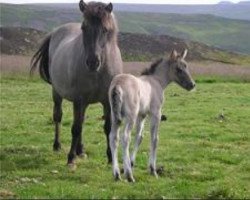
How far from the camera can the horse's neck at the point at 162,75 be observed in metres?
11.5

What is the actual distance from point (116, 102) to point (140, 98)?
55 cm

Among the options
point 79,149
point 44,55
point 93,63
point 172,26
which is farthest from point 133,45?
point 172,26

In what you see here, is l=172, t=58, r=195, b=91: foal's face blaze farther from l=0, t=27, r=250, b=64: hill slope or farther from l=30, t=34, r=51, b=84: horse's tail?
l=0, t=27, r=250, b=64: hill slope

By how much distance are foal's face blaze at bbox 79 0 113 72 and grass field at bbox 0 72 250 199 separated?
7.30ft

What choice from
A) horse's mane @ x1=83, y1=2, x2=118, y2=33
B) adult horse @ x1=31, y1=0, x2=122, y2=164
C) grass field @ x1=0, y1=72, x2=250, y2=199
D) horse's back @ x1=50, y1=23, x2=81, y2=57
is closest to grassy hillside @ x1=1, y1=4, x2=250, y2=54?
grass field @ x1=0, y1=72, x2=250, y2=199

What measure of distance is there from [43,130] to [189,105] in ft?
29.3

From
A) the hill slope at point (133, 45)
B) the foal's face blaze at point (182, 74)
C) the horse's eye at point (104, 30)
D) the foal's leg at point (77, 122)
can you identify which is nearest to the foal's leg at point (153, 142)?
the foal's face blaze at point (182, 74)

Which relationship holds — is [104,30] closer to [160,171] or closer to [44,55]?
[160,171]

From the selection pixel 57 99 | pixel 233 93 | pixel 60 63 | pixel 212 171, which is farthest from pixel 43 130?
pixel 233 93

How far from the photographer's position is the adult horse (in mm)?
10906

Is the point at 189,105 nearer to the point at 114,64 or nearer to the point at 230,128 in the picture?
the point at 230,128

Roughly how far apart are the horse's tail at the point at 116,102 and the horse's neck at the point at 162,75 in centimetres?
164

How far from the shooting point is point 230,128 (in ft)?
59.7

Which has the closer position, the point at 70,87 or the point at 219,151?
the point at 70,87
